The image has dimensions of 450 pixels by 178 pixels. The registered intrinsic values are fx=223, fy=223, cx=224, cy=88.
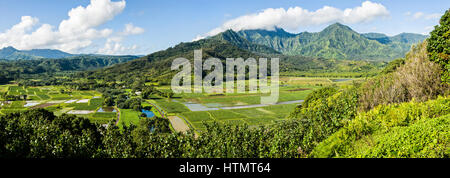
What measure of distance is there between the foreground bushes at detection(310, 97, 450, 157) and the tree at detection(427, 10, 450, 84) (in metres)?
7.47

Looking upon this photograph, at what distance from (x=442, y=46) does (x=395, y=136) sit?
1703 centimetres

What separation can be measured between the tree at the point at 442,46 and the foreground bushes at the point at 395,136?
7.47m

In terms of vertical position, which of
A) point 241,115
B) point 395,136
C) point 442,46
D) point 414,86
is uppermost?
point 442,46

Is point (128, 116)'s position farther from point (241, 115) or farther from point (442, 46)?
point (442, 46)

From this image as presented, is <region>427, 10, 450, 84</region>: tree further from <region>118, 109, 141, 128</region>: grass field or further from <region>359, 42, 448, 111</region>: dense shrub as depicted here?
<region>118, 109, 141, 128</region>: grass field

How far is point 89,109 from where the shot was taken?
79.9 m

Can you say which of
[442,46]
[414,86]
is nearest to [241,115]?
[414,86]

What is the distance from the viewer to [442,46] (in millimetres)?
21250

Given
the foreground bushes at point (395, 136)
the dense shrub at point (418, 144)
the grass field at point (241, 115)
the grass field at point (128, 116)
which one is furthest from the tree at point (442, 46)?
the grass field at point (128, 116)

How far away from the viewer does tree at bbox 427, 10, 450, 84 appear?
68.7ft

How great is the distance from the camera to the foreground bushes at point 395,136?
9602 mm

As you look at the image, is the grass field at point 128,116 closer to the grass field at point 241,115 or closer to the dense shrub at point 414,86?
the grass field at point 241,115


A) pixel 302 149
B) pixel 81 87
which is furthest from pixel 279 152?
pixel 81 87
